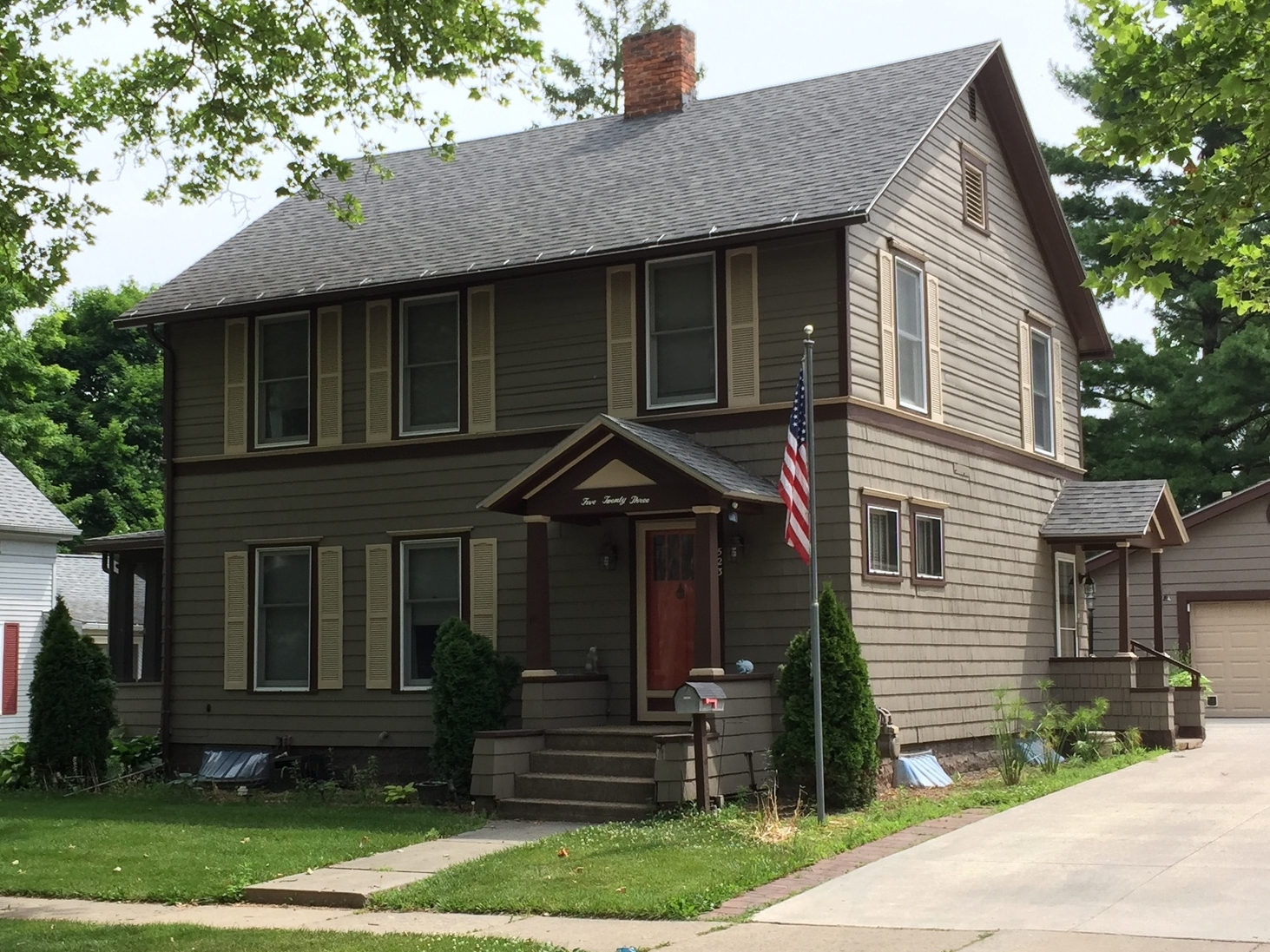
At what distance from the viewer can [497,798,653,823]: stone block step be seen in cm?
1411

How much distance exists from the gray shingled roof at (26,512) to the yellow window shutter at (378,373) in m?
11.9

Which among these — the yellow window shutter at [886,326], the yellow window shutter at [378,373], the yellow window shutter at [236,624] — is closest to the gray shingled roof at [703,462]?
the yellow window shutter at [886,326]

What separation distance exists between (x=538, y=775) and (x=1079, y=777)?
18.3 ft

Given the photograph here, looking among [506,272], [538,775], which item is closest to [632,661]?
[538,775]

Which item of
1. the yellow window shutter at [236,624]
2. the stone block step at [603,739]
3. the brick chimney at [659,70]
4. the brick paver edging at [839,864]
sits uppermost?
the brick chimney at [659,70]

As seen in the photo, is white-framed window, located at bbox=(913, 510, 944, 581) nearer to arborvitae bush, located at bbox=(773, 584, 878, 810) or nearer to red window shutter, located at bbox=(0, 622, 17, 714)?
arborvitae bush, located at bbox=(773, 584, 878, 810)

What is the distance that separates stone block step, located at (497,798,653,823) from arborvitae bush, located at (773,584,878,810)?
1.40m

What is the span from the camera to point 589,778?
48.4 ft

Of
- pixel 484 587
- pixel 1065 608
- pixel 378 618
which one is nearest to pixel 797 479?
pixel 484 587

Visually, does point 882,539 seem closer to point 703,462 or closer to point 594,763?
point 703,462

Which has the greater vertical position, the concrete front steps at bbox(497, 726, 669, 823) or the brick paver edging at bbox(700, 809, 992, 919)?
the concrete front steps at bbox(497, 726, 669, 823)

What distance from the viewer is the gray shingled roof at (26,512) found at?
27.8 metres

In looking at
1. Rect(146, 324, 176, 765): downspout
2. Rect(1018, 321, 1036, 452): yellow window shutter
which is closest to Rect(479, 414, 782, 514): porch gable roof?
Rect(146, 324, 176, 765): downspout

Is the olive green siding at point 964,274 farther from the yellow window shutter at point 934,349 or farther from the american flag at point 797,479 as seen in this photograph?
the american flag at point 797,479
